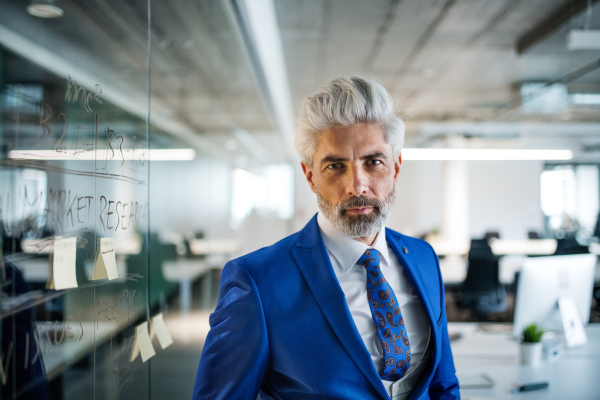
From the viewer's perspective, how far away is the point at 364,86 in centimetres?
127

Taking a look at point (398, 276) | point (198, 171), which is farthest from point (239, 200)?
point (398, 276)

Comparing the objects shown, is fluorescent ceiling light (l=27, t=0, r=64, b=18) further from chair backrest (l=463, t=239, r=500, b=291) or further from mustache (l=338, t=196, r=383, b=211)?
chair backrest (l=463, t=239, r=500, b=291)

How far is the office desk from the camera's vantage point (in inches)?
80.2

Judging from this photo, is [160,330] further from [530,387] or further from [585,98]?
[585,98]

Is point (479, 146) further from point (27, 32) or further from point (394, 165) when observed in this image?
point (27, 32)

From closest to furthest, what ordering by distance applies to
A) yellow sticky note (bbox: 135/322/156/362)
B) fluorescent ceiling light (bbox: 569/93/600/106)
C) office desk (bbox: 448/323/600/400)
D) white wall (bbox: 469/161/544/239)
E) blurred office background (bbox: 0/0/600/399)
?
blurred office background (bbox: 0/0/600/399) → yellow sticky note (bbox: 135/322/156/362) → office desk (bbox: 448/323/600/400) → fluorescent ceiling light (bbox: 569/93/600/106) → white wall (bbox: 469/161/544/239)

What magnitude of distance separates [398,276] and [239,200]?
6158mm

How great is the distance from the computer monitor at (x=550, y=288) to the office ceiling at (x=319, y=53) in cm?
170

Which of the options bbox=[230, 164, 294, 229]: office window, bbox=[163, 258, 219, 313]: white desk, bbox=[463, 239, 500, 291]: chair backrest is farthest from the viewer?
bbox=[230, 164, 294, 229]: office window

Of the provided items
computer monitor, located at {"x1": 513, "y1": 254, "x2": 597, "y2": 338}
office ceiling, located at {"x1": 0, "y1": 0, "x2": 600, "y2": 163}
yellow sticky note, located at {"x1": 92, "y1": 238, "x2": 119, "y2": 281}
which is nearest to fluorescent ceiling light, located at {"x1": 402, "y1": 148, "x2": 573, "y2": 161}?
office ceiling, located at {"x1": 0, "y1": 0, "x2": 600, "y2": 163}

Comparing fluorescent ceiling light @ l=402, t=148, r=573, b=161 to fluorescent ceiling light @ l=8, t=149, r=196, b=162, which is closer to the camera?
fluorescent ceiling light @ l=8, t=149, r=196, b=162

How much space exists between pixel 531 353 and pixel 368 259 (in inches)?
66.3

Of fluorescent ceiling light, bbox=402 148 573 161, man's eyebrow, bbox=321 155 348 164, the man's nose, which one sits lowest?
the man's nose

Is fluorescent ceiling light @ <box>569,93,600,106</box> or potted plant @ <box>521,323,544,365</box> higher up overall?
fluorescent ceiling light @ <box>569,93,600,106</box>
